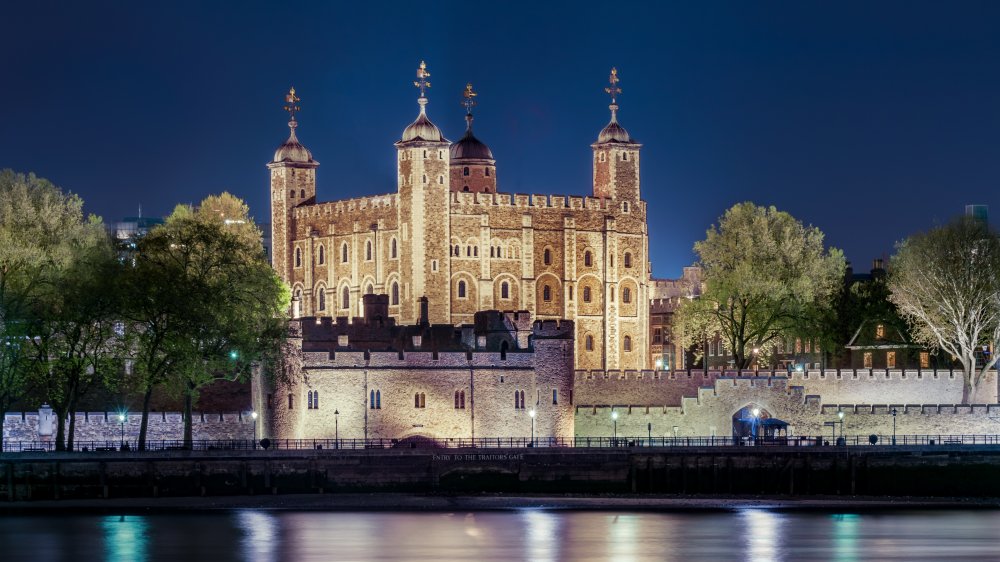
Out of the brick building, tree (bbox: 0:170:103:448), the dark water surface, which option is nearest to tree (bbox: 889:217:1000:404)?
the dark water surface

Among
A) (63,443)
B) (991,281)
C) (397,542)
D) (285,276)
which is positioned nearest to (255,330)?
(63,443)

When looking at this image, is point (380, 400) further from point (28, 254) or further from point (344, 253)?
point (344, 253)

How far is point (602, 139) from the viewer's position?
454ft

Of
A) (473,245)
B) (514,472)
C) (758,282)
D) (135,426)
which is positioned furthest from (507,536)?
(473,245)

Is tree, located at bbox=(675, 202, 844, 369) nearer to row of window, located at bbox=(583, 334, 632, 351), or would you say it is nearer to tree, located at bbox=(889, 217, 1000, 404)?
tree, located at bbox=(889, 217, 1000, 404)

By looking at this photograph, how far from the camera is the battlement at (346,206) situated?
134 meters

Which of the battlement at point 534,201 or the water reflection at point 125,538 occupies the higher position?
the battlement at point 534,201

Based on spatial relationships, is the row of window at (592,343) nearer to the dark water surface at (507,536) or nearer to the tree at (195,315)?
the tree at (195,315)

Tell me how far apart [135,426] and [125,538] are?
17734 millimetres

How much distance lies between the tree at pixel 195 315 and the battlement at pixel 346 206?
110 ft

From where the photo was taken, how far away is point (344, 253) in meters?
137

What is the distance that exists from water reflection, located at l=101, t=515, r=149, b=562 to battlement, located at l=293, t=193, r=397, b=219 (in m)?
49.9

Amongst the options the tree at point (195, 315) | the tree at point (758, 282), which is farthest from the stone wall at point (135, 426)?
the tree at point (758, 282)

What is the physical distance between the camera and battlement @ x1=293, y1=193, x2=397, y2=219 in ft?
438
